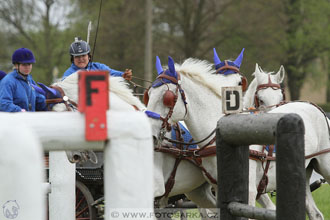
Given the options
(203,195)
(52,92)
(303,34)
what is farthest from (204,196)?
(303,34)

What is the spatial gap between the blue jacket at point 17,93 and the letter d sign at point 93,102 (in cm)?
358

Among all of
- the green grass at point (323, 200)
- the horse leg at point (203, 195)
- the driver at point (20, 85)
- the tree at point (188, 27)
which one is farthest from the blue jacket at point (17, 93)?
the tree at point (188, 27)

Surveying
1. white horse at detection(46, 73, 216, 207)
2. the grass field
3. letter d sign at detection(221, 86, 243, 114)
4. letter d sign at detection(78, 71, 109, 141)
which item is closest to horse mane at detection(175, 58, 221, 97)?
white horse at detection(46, 73, 216, 207)

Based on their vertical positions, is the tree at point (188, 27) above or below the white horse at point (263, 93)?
above

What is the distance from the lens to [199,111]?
18.4ft

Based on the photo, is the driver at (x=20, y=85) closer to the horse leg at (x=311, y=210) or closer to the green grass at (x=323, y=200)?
the horse leg at (x=311, y=210)

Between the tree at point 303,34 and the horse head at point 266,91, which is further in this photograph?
the tree at point 303,34

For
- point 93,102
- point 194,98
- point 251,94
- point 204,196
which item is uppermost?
point 251,94

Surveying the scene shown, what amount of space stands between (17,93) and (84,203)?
179 centimetres

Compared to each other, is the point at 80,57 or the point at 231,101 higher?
the point at 80,57

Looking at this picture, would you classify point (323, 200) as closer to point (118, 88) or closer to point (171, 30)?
point (118, 88)

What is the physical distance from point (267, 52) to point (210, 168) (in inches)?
687

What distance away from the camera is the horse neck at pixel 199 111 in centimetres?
561

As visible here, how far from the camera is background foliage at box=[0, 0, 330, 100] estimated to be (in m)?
21.3
